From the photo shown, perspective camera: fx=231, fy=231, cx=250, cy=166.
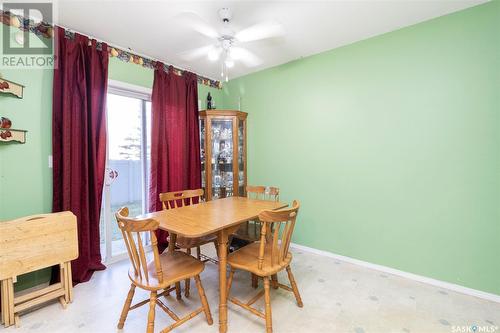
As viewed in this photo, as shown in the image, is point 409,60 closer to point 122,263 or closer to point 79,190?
point 79,190

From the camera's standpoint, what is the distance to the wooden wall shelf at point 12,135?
6.42 feet

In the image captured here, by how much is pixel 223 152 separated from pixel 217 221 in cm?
205

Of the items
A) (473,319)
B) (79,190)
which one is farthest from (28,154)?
(473,319)

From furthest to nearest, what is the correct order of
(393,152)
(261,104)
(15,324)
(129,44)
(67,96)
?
1. (261,104)
2. (129,44)
3. (393,152)
4. (67,96)
5. (15,324)

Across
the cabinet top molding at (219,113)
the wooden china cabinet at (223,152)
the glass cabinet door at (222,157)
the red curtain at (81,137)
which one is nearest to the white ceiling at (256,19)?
the red curtain at (81,137)

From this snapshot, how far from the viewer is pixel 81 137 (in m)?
2.39

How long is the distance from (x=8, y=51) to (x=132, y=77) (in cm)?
107

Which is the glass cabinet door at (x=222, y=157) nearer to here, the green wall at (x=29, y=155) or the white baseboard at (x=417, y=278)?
the white baseboard at (x=417, y=278)

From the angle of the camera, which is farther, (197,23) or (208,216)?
(197,23)

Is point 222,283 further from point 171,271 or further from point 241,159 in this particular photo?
point 241,159

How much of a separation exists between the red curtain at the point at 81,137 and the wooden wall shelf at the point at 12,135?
0.70ft

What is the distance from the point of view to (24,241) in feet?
5.88

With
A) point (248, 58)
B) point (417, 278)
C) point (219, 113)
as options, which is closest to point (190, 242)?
point (219, 113)

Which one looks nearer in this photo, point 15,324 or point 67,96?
point 15,324
